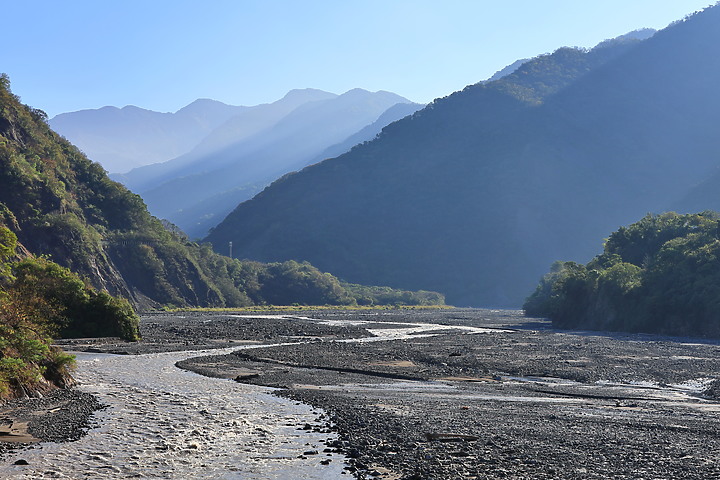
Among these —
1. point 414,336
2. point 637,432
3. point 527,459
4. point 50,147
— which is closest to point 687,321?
point 414,336

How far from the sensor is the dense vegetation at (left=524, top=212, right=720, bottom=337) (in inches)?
3113

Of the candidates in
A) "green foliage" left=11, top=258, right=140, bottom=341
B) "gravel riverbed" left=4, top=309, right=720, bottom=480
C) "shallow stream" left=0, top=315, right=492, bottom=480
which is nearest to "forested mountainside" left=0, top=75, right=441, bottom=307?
"green foliage" left=11, top=258, right=140, bottom=341

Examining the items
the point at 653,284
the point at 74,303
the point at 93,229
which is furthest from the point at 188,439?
the point at 93,229

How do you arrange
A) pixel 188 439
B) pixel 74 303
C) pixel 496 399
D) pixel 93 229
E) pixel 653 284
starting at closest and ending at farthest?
pixel 188 439
pixel 496 399
pixel 74 303
pixel 653 284
pixel 93 229

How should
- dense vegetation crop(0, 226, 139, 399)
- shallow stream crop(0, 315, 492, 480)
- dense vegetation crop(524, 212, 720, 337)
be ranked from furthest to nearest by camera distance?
dense vegetation crop(524, 212, 720, 337) < dense vegetation crop(0, 226, 139, 399) < shallow stream crop(0, 315, 492, 480)

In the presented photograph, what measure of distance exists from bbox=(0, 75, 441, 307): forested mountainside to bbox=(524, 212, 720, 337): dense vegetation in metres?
67.7

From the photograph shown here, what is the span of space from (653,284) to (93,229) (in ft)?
274

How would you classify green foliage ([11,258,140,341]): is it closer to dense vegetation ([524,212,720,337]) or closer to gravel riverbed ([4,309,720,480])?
gravel riverbed ([4,309,720,480])

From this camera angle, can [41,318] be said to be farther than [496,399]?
Yes

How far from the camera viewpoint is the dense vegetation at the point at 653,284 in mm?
79062

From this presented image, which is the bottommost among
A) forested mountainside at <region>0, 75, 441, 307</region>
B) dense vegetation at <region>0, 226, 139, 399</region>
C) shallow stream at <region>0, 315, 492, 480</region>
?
shallow stream at <region>0, 315, 492, 480</region>

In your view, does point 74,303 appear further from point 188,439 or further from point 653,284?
point 653,284

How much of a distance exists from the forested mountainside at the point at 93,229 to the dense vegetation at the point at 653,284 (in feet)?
222

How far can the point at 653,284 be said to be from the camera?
86625 mm
